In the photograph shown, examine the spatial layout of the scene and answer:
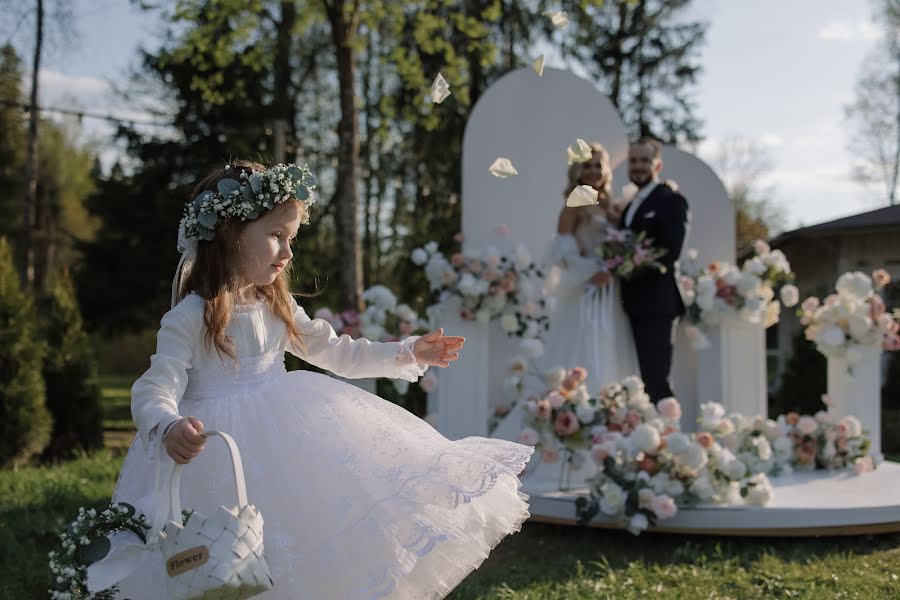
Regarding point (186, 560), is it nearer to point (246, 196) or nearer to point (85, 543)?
point (85, 543)

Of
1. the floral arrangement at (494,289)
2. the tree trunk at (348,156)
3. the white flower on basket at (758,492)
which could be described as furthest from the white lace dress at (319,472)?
the tree trunk at (348,156)

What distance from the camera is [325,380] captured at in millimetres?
2576

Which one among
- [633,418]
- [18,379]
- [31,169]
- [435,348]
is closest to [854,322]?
[633,418]

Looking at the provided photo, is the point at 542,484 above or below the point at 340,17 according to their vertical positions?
below

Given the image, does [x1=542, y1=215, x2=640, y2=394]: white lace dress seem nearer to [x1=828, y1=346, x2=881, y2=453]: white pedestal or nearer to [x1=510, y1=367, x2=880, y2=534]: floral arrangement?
[x1=510, y1=367, x2=880, y2=534]: floral arrangement

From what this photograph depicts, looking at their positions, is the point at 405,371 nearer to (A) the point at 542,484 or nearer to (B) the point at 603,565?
(B) the point at 603,565

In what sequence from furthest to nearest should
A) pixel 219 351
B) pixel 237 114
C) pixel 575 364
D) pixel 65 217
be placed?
pixel 65 217, pixel 237 114, pixel 575 364, pixel 219 351

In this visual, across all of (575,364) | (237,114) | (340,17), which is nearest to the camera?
(575,364)

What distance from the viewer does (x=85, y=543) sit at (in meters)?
1.92

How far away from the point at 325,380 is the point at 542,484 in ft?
8.94

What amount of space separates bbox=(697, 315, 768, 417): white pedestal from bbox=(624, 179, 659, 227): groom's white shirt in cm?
121

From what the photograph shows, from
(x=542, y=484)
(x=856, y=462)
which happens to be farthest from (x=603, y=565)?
(x=856, y=462)

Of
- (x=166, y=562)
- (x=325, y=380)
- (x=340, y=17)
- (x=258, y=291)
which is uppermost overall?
(x=340, y=17)

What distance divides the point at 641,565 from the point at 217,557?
2623mm
